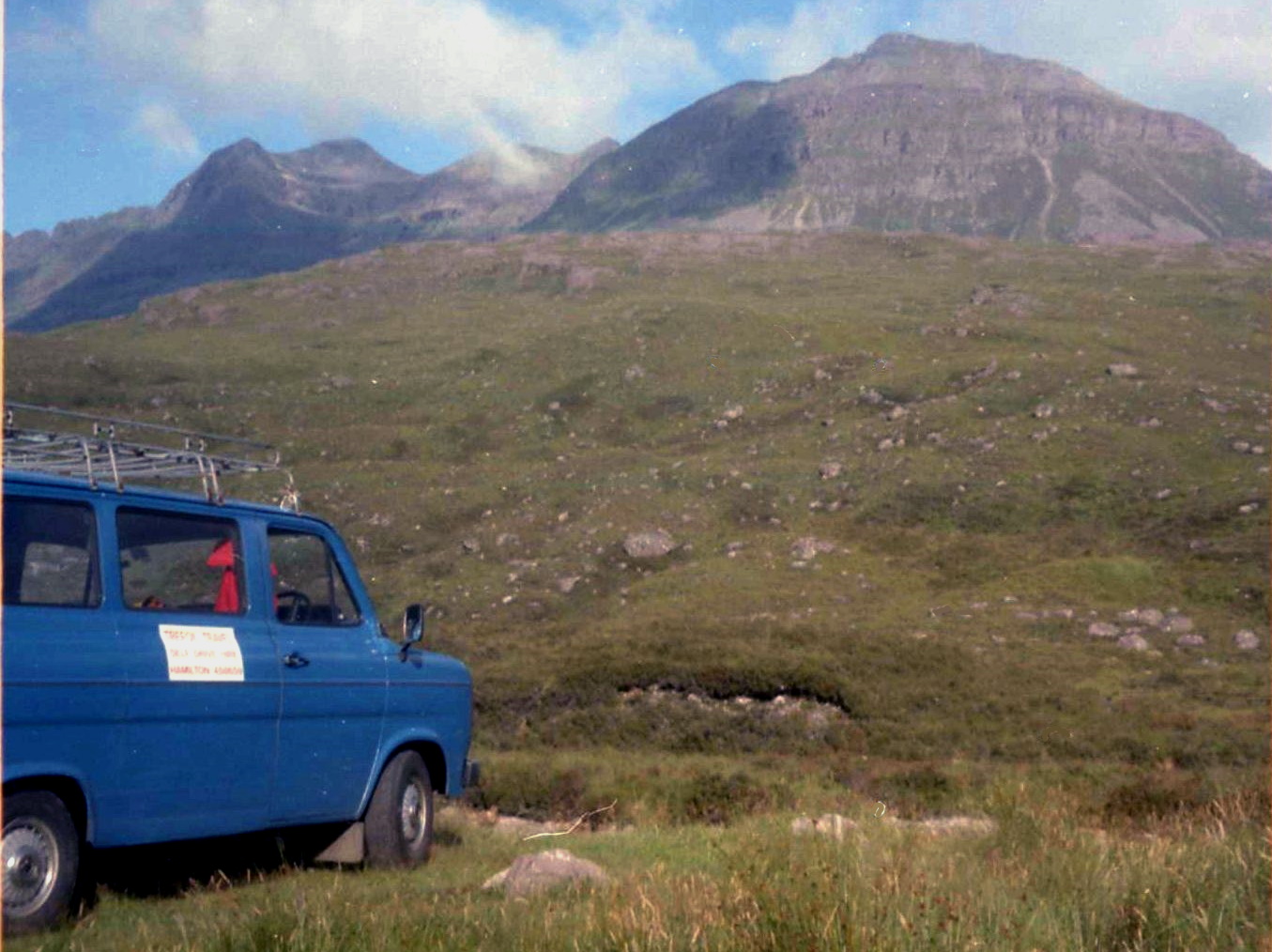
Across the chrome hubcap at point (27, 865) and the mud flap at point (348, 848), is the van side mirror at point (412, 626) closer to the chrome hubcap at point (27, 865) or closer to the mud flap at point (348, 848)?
the mud flap at point (348, 848)

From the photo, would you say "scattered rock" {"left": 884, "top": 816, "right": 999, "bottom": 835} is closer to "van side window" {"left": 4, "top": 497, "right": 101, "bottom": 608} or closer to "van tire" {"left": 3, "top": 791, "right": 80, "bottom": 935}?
"van tire" {"left": 3, "top": 791, "right": 80, "bottom": 935}

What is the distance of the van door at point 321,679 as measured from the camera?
7789 mm

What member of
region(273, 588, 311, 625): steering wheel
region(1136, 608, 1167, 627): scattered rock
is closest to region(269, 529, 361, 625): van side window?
region(273, 588, 311, 625): steering wheel

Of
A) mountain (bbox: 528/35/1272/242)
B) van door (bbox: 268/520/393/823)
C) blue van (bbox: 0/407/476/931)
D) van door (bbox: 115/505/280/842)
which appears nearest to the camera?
blue van (bbox: 0/407/476/931)

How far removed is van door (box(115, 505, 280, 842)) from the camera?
6.73m

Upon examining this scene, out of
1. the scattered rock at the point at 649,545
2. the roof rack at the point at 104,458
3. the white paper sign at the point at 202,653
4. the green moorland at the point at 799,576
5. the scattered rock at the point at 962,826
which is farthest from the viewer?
the scattered rock at the point at 649,545

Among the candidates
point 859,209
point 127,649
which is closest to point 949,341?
point 127,649

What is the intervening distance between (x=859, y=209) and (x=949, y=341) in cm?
10278

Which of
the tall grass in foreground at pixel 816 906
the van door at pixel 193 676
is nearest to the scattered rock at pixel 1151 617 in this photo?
the tall grass in foreground at pixel 816 906

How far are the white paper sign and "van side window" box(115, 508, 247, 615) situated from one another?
0.17 metres

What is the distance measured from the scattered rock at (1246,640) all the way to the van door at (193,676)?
1786 cm

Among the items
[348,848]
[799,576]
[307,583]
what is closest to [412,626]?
[307,583]

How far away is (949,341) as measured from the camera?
151 feet

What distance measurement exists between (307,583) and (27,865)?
2.73 meters
